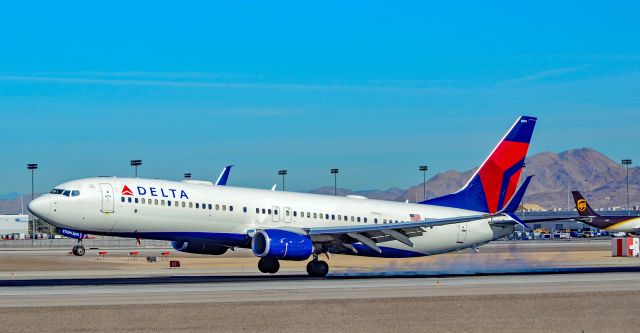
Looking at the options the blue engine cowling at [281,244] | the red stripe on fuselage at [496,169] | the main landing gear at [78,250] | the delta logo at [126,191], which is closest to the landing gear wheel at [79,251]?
the main landing gear at [78,250]

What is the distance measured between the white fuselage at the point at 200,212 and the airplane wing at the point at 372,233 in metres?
2.09

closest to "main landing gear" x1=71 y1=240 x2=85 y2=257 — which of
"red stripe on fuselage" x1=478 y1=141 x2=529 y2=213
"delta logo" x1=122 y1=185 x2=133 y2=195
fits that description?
"delta logo" x1=122 y1=185 x2=133 y2=195

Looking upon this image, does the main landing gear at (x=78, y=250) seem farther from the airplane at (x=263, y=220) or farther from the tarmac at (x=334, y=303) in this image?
the tarmac at (x=334, y=303)

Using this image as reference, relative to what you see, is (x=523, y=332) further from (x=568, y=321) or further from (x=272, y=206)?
(x=272, y=206)

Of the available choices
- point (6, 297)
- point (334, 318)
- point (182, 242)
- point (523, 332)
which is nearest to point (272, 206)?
point (182, 242)

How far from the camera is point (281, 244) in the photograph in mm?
51094

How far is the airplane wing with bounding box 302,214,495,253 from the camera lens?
53.3 m

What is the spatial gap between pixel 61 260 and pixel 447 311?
53888mm

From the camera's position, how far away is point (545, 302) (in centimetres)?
3650

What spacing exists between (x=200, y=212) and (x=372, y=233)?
31.7ft

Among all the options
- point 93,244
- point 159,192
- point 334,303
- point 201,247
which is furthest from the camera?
point 93,244

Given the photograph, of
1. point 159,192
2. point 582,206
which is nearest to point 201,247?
point 159,192

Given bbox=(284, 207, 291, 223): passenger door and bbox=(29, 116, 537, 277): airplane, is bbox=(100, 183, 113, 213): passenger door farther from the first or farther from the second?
bbox=(284, 207, 291, 223): passenger door

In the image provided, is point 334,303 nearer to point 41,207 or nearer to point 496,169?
point 41,207
